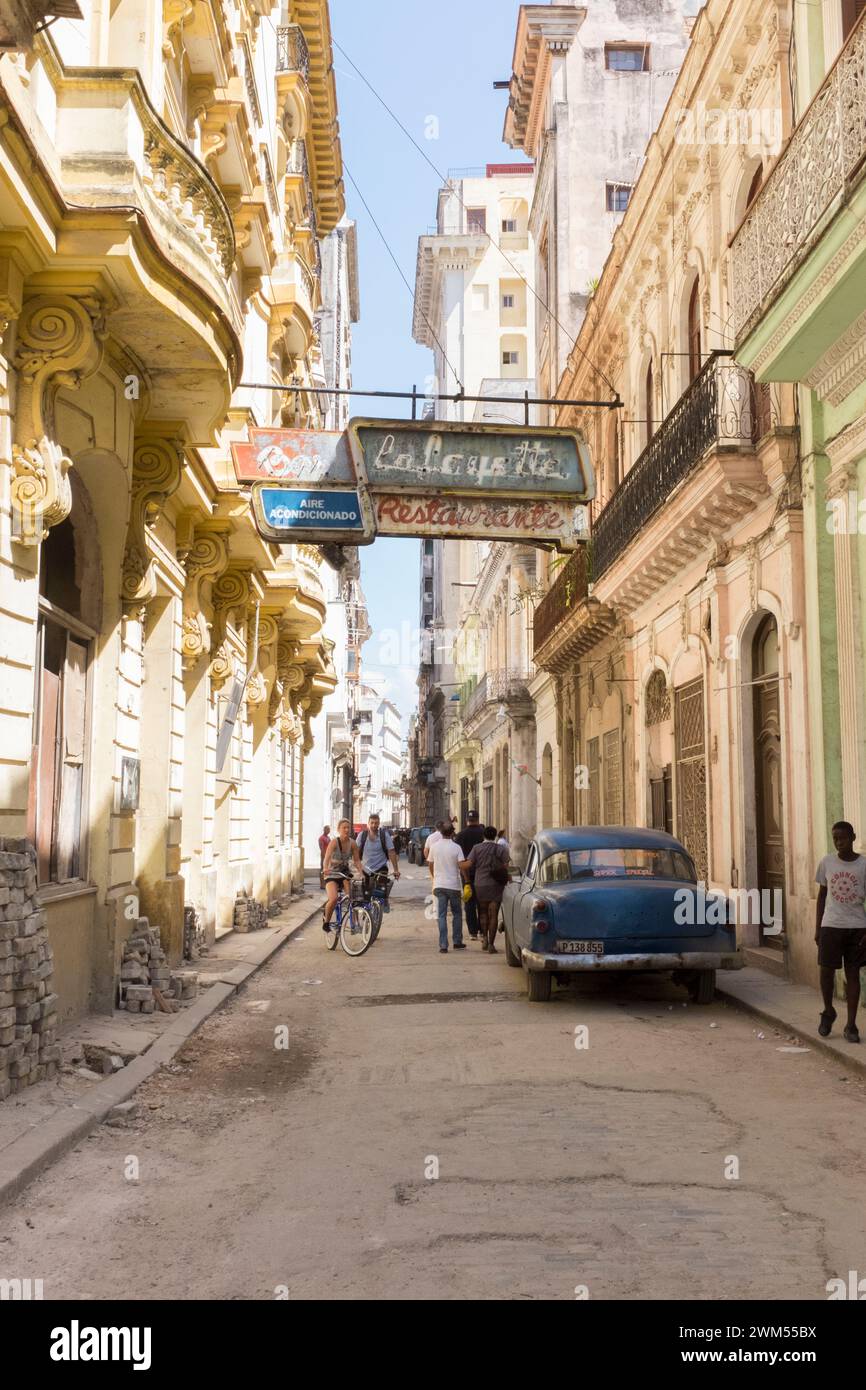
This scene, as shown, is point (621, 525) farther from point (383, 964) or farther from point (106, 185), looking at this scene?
point (106, 185)

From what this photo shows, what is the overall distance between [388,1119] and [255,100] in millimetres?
12248

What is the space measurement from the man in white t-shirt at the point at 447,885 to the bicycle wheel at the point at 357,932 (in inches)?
36.5

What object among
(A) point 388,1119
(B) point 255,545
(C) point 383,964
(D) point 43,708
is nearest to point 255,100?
(B) point 255,545

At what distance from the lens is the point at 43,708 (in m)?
9.20

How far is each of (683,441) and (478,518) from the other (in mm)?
4325

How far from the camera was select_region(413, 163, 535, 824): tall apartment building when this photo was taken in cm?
6775

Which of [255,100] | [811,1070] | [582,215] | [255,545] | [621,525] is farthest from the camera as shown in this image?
[582,215]

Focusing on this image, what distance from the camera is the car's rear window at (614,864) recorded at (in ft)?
38.1

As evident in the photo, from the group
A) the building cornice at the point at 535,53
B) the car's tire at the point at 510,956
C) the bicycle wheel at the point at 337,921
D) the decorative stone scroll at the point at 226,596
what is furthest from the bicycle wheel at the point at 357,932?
the building cornice at the point at 535,53

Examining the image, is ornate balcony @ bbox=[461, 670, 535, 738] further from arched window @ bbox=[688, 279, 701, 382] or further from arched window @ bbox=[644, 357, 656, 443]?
arched window @ bbox=[688, 279, 701, 382]

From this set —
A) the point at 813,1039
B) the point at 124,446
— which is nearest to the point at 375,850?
the point at 124,446

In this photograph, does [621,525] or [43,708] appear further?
[621,525]

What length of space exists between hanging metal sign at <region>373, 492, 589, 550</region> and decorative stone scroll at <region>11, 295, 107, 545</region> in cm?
437

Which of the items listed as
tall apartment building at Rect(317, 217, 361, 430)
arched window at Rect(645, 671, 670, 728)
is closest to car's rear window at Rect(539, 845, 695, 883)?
arched window at Rect(645, 671, 670, 728)
